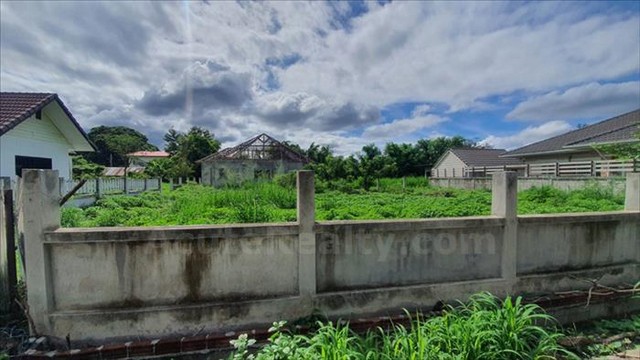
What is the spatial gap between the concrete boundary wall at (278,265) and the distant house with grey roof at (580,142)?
1261cm

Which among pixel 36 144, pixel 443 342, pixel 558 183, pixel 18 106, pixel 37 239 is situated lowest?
pixel 443 342

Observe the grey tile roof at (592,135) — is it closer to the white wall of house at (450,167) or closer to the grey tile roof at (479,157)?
the grey tile roof at (479,157)

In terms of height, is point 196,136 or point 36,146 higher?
point 196,136

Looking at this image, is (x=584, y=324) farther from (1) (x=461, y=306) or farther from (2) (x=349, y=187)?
(2) (x=349, y=187)

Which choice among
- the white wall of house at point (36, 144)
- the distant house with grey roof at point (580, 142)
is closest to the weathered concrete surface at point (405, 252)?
the white wall of house at point (36, 144)

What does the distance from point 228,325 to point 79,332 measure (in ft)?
4.25

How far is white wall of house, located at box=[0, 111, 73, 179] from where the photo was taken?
925cm

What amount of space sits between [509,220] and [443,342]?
5.83 feet

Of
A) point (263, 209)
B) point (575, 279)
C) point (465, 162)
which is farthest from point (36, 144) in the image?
point (465, 162)

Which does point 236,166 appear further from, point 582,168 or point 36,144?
point 582,168

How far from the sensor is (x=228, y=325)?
3203 millimetres

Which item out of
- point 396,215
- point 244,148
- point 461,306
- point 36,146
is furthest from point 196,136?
point 461,306

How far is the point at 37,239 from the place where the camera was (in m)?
2.93

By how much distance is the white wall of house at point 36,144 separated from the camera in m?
9.25
